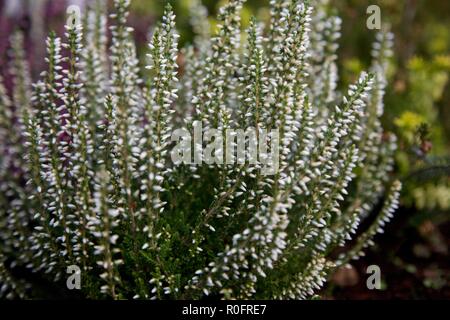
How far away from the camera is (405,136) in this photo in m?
3.61

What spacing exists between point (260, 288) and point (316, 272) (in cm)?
28

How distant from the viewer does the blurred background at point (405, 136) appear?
3350 mm

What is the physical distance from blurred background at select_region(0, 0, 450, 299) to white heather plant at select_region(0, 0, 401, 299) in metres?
0.71

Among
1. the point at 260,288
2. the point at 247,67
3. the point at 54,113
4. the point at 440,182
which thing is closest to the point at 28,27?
the point at 54,113

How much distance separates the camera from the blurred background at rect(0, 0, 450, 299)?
3.35m

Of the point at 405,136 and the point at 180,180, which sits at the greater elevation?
the point at 405,136

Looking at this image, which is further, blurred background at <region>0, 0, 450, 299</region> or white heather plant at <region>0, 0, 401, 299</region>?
Result: blurred background at <region>0, 0, 450, 299</region>

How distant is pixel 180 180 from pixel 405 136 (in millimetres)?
1666

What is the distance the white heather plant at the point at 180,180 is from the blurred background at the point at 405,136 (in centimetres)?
71

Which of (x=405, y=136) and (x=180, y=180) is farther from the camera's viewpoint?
(x=405, y=136)

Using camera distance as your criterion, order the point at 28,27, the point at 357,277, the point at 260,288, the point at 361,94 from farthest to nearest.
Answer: the point at 28,27, the point at 357,277, the point at 260,288, the point at 361,94
